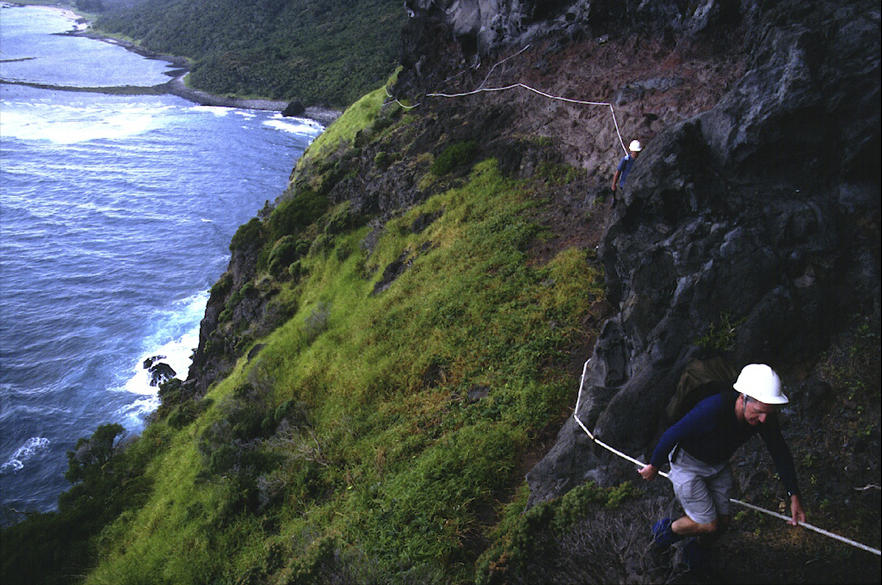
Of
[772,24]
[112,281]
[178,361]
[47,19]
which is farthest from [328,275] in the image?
[47,19]

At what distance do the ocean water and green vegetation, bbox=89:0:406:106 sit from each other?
11.0 m

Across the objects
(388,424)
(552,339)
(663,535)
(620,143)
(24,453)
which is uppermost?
(620,143)

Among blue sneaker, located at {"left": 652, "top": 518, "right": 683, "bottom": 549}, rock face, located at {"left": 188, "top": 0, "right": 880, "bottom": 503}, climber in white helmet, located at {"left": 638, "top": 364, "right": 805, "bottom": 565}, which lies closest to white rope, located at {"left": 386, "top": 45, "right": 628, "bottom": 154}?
rock face, located at {"left": 188, "top": 0, "right": 880, "bottom": 503}

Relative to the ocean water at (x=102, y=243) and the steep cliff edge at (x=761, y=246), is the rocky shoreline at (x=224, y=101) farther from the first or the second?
the steep cliff edge at (x=761, y=246)

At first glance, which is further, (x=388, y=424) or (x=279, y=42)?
(x=279, y=42)

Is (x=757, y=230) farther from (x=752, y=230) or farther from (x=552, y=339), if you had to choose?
(x=552, y=339)

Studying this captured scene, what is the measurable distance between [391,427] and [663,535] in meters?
6.65

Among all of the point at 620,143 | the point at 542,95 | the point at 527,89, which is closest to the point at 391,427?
the point at 620,143

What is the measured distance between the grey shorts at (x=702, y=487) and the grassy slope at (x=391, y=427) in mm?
3649

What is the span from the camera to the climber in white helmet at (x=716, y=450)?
14.9ft

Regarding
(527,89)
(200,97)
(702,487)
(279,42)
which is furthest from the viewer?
(279,42)

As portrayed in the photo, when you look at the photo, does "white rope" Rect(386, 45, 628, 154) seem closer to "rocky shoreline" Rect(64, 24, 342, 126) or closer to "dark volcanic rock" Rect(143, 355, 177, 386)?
"dark volcanic rock" Rect(143, 355, 177, 386)

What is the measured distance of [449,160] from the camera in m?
20.9

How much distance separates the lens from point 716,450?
4863 millimetres
